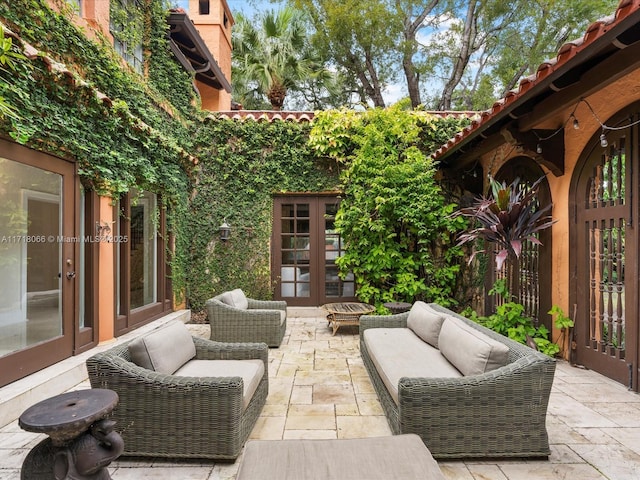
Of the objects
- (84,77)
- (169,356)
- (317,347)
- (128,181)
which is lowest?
(317,347)

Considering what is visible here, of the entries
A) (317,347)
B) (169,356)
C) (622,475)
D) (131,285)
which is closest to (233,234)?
(131,285)

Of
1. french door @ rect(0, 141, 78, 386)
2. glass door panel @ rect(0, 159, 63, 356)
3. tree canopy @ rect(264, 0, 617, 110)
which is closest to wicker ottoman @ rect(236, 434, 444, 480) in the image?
french door @ rect(0, 141, 78, 386)

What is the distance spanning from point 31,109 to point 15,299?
1.65 m

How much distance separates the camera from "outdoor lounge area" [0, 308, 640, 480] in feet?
6.80

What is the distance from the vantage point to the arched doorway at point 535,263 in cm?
429

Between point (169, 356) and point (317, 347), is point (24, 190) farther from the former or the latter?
point (317, 347)

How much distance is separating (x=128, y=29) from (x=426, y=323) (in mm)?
Result: 5342

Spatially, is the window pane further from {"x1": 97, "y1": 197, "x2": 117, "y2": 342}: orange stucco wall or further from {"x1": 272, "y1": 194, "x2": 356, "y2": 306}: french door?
{"x1": 272, "y1": 194, "x2": 356, "y2": 306}: french door

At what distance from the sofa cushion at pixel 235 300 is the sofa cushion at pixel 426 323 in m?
2.32

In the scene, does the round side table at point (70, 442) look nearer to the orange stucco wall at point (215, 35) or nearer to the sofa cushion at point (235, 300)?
the sofa cushion at point (235, 300)

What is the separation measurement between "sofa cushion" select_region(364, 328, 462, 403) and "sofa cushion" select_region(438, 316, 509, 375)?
4.4 inches

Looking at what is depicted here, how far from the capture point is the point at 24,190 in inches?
127

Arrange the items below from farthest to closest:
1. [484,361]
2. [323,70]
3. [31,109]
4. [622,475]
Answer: [323,70] < [31,109] < [484,361] < [622,475]

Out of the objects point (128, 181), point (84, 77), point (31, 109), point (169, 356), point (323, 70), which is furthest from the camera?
point (323, 70)
